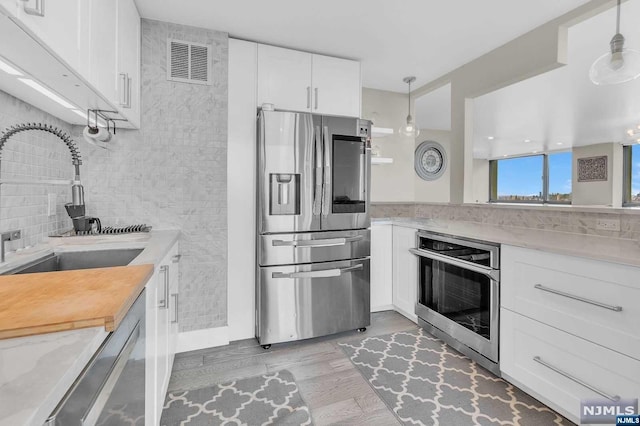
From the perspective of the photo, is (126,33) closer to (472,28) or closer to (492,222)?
(472,28)

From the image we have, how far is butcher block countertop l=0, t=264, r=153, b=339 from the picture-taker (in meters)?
0.67

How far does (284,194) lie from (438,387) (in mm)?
1669

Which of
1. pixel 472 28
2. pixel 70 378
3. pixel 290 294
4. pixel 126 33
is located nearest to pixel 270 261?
pixel 290 294

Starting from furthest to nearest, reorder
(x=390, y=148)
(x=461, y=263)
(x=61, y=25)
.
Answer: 1. (x=390, y=148)
2. (x=461, y=263)
3. (x=61, y=25)

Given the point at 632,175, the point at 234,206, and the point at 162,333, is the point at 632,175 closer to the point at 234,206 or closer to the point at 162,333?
the point at 234,206

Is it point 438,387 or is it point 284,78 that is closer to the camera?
point 438,387

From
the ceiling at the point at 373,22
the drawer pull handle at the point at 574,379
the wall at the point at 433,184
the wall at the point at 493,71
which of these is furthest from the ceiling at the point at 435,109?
the drawer pull handle at the point at 574,379

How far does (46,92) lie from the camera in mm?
1426

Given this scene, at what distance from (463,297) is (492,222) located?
966mm

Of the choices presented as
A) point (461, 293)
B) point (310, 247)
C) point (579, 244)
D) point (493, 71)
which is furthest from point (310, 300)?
point (493, 71)

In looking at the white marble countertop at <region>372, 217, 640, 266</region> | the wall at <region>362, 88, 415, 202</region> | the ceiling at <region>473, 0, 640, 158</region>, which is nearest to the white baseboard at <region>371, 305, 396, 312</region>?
the white marble countertop at <region>372, 217, 640, 266</region>

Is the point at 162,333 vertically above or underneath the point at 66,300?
underneath

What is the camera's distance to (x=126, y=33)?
1.91 m

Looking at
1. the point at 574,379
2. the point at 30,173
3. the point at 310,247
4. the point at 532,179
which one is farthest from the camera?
the point at 532,179
